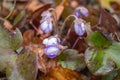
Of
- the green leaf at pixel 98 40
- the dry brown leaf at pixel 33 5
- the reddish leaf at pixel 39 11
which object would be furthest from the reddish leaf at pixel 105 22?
the dry brown leaf at pixel 33 5

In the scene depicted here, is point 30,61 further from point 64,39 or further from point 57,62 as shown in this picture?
point 64,39

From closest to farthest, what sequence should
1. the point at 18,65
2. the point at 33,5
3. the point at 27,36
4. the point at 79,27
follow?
the point at 18,65
the point at 79,27
the point at 27,36
the point at 33,5

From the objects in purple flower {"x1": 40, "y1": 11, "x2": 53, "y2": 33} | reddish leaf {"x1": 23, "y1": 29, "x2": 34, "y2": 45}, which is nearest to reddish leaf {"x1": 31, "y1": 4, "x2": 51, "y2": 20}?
reddish leaf {"x1": 23, "y1": 29, "x2": 34, "y2": 45}

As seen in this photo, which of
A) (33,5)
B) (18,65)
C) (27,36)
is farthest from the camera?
(33,5)

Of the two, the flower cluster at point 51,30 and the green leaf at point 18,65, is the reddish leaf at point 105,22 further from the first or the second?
the green leaf at point 18,65

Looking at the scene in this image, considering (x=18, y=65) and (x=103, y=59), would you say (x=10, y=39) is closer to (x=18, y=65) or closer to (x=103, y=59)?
(x=18, y=65)

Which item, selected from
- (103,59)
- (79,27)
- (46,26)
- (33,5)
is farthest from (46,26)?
(33,5)

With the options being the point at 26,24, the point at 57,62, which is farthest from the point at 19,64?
the point at 26,24
